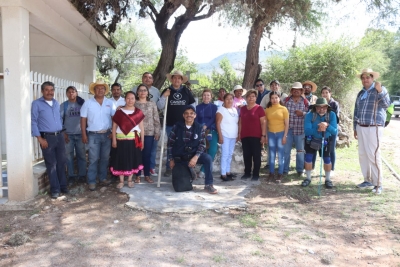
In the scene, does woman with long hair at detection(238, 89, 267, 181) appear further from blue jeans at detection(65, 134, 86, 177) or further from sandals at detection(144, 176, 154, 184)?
blue jeans at detection(65, 134, 86, 177)

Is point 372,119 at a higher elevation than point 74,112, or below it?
below

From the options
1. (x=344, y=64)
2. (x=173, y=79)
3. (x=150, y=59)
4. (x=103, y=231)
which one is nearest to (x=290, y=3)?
(x=173, y=79)

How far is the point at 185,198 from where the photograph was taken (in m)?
5.38

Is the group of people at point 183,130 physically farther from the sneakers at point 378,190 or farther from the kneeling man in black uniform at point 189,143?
the sneakers at point 378,190

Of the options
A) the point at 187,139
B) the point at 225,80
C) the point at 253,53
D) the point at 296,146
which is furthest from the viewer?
the point at 225,80

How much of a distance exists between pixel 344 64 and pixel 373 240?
31.9 feet

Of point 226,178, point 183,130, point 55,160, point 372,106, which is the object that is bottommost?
point 226,178

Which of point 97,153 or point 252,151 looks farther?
point 252,151

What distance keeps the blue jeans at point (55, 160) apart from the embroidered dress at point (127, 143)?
0.83 metres

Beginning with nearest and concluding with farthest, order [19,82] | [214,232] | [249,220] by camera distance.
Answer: [214,232]
[249,220]
[19,82]

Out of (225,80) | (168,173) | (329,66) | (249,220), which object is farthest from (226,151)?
(329,66)

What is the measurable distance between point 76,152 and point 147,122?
4.61 feet

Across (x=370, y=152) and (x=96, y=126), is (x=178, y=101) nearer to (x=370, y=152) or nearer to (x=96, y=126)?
(x=96, y=126)

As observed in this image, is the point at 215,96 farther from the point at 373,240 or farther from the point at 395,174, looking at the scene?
the point at 373,240
